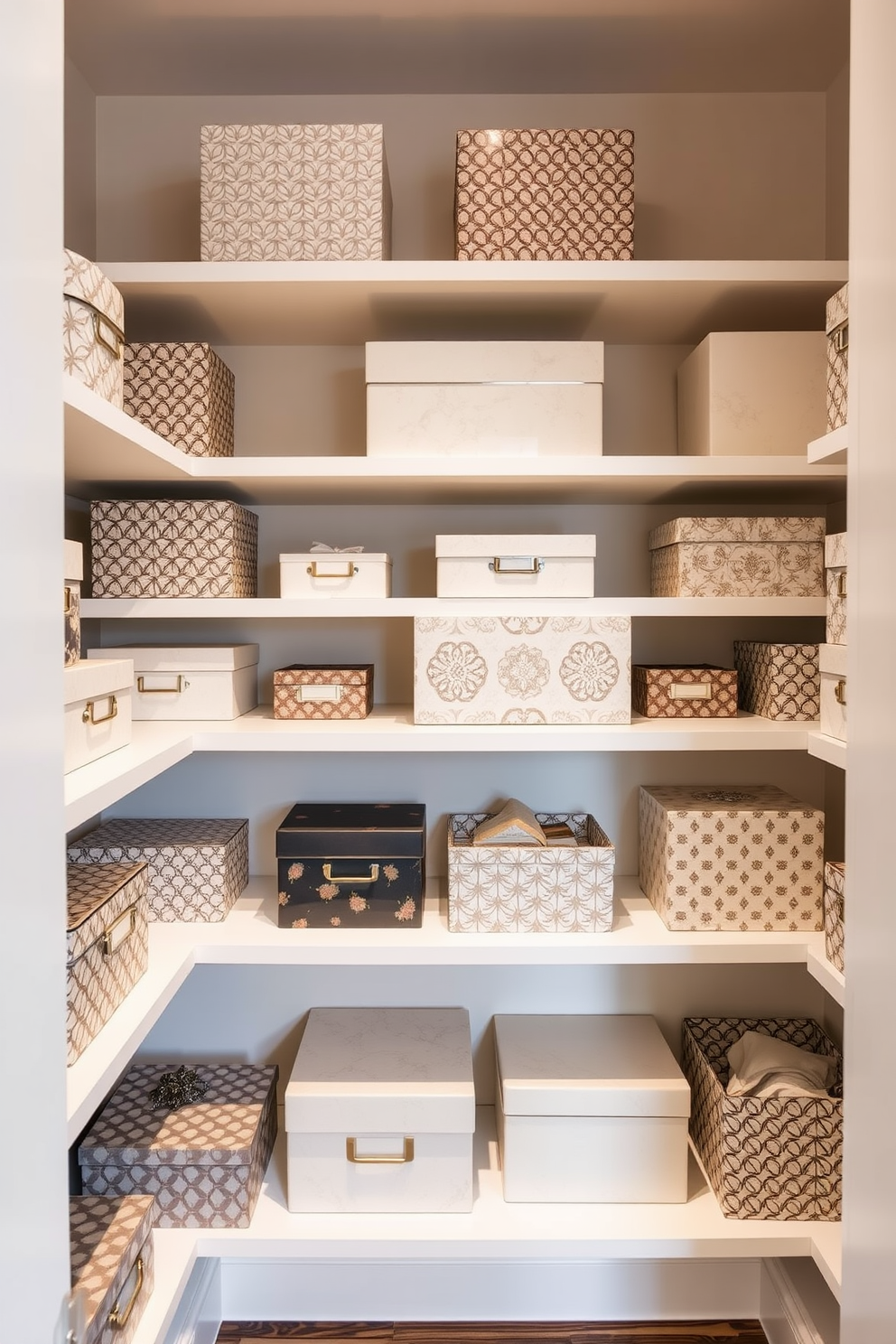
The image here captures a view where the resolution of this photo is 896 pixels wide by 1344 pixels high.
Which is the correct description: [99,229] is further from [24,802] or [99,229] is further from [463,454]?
[24,802]

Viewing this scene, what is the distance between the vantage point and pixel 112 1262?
1200mm

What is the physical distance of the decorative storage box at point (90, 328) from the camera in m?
1.13

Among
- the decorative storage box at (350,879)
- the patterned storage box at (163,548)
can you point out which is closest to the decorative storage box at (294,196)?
the patterned storage box at (163,548)

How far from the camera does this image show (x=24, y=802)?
0.77m

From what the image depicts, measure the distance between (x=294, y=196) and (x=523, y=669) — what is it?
3.04ft

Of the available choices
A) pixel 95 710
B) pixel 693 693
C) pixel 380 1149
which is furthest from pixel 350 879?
pixel 693 693

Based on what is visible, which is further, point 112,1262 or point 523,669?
point 523,669

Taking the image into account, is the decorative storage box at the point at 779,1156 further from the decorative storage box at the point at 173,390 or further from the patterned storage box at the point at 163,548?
the decorative storage box at the point at 173,390

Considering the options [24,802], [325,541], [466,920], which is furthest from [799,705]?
[24,802]

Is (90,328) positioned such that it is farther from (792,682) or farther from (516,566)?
(792,682)

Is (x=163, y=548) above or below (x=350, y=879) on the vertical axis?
above

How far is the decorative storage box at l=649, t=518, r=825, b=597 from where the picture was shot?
5.62ft

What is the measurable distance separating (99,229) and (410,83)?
71 cm

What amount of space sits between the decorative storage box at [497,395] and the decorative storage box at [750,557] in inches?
10.0
